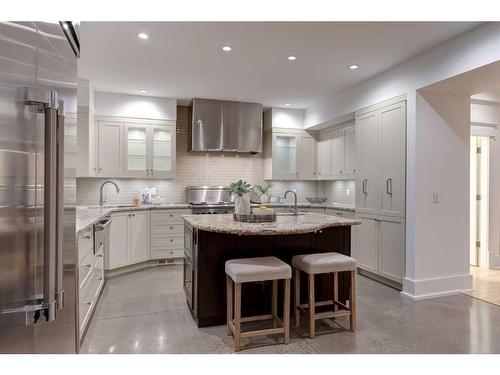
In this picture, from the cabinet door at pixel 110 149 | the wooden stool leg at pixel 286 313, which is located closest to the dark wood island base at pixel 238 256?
the wooden stool leg at pixel 286 313

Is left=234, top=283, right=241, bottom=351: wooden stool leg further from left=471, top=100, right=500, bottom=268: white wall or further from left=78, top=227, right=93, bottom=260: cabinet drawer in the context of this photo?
left=471, top=100, right=500, bottom=268: white wall

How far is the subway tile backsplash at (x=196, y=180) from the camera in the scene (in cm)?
518

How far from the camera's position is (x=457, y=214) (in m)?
3.67

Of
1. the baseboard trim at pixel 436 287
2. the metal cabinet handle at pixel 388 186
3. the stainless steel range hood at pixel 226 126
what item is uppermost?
the stainless steel range hood at pixel 226 126

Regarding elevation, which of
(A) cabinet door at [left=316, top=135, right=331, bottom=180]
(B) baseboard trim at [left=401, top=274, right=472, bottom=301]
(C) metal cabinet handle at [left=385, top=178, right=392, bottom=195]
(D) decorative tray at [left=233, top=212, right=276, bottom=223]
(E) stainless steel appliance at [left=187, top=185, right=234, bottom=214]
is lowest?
(B) baseboard trim at [left=401, top=274, right=472, bottom=301]

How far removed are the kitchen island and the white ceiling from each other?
5.88 feet

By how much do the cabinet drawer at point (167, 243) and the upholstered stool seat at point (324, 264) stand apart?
2759 mm

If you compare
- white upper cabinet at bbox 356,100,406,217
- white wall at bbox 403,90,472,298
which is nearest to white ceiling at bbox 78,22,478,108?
white upper cabinet at bbox 356,100,406,217

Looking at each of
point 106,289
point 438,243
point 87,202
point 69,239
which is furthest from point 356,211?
point 87,202

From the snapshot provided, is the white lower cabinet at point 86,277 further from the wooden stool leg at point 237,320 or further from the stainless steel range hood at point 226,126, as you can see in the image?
the stainless steel range hood at point 226,126

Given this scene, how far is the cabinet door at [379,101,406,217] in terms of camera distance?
12.0 ft

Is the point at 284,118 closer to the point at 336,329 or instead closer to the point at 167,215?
the point at 167,215
